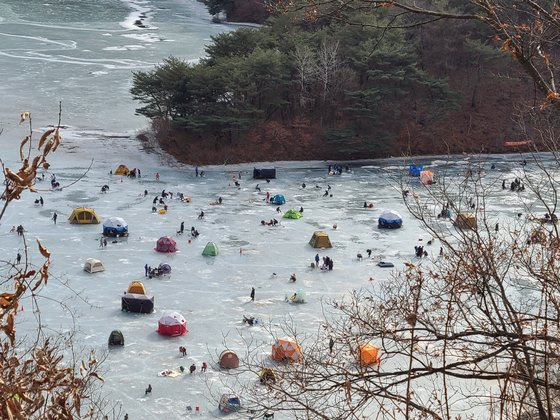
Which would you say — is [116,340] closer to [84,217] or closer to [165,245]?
[165,245]

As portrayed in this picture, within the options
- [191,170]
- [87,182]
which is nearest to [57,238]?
[87,182]

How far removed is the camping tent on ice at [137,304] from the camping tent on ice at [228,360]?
14.0 feet

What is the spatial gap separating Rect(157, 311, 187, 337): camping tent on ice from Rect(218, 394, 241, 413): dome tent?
14.8ft

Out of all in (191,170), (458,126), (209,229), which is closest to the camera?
(209,229)

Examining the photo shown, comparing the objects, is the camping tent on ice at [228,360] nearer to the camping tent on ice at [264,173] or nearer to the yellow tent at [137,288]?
the yellow tent at [137,288]

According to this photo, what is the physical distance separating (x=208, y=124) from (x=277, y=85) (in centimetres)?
521

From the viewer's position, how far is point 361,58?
49.6 meters

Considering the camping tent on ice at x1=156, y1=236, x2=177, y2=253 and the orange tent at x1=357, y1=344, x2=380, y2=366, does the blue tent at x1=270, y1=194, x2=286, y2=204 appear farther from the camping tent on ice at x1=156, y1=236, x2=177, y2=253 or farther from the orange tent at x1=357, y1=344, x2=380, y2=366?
the orange tent at x1=357, y1=344, x2=380, y2=366

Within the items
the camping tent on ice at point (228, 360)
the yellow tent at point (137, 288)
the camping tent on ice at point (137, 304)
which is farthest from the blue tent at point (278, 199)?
the camping tent on ice at point (228, 360)

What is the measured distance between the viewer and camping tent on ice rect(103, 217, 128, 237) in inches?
1296

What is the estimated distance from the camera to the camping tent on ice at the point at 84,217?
113 feet

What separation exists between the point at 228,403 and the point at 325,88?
114 ft

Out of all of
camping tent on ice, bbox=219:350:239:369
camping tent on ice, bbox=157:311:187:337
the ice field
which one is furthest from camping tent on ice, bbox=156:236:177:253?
camping tent on ice, bbox=219:350:239:369

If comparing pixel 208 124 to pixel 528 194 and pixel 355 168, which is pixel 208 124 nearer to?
pixel 355 168
